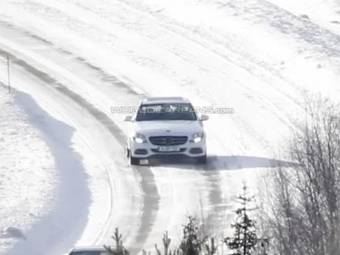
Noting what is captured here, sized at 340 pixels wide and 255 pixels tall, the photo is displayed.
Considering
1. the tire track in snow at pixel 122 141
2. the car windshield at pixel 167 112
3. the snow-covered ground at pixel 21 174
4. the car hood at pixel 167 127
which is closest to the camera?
the snow-covered ground at pixel 21 174

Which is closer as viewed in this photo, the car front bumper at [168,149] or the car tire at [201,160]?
the car front bumper at [168,149]

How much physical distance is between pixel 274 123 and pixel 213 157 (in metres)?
3.29

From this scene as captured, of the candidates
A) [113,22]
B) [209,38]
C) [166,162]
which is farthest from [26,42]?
[166,162]

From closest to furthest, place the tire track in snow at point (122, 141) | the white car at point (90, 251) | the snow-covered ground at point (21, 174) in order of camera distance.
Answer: the white car at point (90, 251) → the snow-covered ground at point (21, 174) → the tire track in snow at point (122, 141)

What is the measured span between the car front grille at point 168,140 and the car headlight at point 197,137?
15 cm

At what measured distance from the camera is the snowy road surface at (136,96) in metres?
28.5

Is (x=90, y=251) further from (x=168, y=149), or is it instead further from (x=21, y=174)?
(x=168, y=149)

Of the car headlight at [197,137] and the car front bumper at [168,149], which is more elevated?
the car headlight at [197,137]

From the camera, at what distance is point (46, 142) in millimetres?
33875

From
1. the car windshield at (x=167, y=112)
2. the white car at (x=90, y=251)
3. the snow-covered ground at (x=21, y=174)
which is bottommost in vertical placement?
the white car at (x=90, y=251)

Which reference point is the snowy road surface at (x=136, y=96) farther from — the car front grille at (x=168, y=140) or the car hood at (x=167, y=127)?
the car hood at (x=167, y=127)

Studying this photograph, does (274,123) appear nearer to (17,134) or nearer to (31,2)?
(17,134)

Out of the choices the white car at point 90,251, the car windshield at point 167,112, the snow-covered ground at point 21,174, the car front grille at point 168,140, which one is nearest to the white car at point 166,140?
the car front grille at point 168,140

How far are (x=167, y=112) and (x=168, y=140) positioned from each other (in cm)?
124
